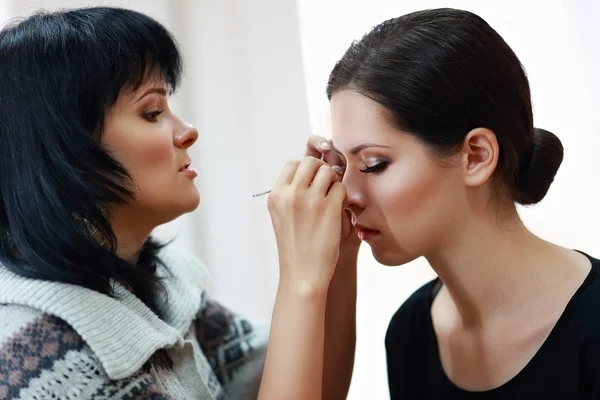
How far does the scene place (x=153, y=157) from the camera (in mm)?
986

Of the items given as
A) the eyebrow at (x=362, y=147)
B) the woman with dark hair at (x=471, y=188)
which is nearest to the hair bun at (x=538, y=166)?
the woman with dark hair at (x=471, y=188)

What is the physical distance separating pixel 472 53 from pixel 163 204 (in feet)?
1.61

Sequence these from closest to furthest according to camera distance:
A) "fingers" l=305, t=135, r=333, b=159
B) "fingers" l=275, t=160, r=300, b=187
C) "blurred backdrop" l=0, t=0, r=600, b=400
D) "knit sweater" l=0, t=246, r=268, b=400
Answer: "knit sweater" l=0, t=246, r=268, b=400
"fingers" l=275, t=160, r=300, b=187
"fingers" l=305, t=135, r=333, b=159
"blurred backdrop" l=0, t=0, r=600, b=400

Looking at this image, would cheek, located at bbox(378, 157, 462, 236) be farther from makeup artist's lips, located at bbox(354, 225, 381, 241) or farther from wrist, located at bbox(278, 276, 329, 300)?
wrist, located at bbox(278, 276, 329, 300)

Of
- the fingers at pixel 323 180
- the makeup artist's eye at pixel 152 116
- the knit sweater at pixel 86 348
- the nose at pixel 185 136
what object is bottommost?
the knit sweater at pixel 86 348

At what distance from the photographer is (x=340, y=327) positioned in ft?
3.80

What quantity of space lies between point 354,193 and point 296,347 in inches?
9.4

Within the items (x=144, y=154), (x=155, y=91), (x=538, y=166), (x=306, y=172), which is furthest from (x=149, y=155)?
(x=538, y=166)

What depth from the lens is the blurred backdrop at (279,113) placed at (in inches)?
51.8

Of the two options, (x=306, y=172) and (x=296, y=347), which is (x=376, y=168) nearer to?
(x=306, y=172)

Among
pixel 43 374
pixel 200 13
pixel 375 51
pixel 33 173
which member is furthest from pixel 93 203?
pixel 200 13

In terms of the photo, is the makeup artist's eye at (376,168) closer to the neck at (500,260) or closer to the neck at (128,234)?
the neck at (500,260)

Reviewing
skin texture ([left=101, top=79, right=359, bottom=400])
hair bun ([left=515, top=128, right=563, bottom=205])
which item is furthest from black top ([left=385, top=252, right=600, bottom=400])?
skin texture ([left=101, top=79, right=359, bottom=400])

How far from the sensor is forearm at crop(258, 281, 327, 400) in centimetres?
89
